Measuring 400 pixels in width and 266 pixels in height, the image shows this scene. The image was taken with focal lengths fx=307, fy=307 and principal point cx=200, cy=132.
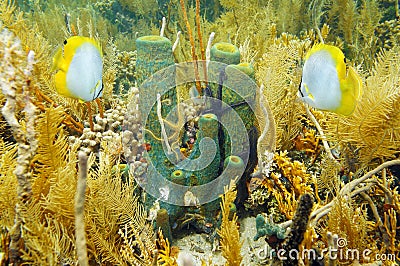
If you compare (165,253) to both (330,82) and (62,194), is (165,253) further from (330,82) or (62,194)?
(330,82)

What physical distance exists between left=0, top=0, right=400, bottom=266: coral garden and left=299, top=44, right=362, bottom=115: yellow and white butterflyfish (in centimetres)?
10

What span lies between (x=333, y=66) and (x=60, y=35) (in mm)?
7258

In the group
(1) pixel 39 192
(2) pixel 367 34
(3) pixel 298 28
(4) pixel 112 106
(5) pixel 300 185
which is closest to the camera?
(1) pixel 39 192

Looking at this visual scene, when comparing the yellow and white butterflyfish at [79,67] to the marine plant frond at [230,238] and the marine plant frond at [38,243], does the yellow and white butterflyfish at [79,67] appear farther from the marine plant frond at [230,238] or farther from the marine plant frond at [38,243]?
the marine plant frond at [230,238]

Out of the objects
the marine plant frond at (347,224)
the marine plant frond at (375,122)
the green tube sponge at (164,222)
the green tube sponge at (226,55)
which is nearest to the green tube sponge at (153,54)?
the green tube sponge at (226,55)

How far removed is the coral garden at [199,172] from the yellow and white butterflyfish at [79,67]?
0.03 m

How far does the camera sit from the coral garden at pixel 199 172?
6.54 feet

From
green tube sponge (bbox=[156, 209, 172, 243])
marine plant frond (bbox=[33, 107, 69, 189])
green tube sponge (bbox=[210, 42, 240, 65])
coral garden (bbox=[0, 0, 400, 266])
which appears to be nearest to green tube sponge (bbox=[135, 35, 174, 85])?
coral garden (bbox=[0, 0, 400, 266])

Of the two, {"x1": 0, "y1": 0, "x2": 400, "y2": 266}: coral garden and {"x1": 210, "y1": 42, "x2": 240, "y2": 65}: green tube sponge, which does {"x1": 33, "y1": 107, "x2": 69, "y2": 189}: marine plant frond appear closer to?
{"x1": 0, "y1": 0, "x2": 400, "y2": 266}: coral garden

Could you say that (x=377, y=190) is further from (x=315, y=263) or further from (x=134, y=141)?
(x=134, y=141)

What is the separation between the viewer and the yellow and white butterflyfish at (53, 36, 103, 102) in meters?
2.09

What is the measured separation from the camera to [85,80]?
2125mm

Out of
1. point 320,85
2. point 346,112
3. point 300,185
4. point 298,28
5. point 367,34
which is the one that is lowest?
point 300,185

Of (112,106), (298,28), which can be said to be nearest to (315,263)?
(112,106)
